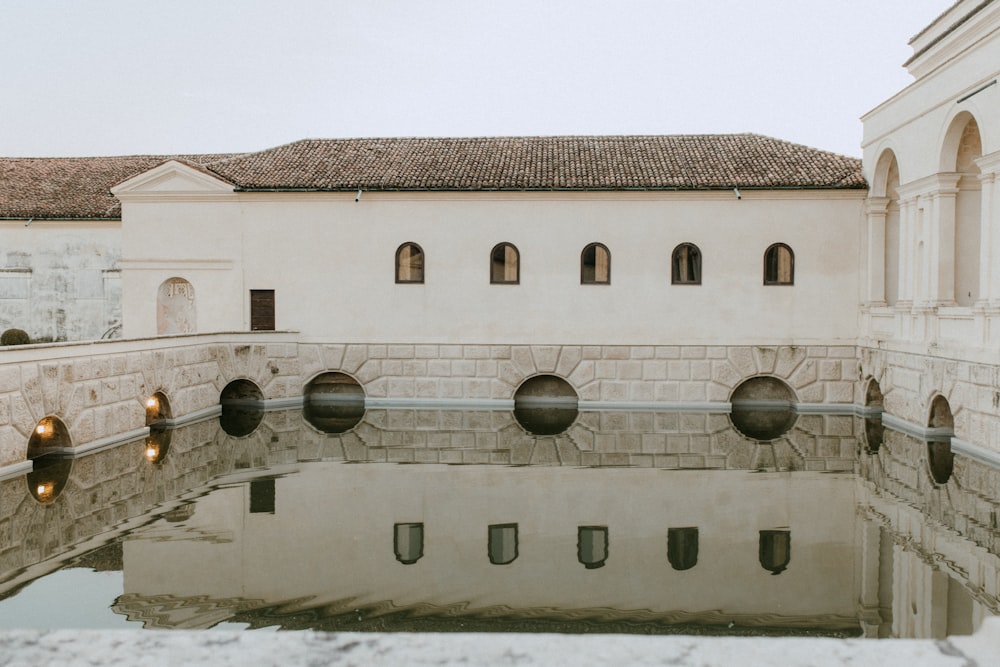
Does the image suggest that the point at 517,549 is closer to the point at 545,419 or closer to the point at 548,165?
the point at 545,419

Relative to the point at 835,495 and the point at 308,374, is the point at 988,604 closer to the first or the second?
the point at 835,495

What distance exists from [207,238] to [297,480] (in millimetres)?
11294

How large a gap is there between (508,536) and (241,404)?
509 inches

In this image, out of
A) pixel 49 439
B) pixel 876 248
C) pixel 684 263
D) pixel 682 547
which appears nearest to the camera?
pixel 682 547

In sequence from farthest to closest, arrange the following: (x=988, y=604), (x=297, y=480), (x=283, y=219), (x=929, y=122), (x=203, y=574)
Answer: (x=283, y=219) → (x=929, y=122) → (x=297, y=480) → (x=203, y=574) → (x=988, y=604)

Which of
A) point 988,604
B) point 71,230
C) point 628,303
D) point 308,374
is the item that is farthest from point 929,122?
point 71,230

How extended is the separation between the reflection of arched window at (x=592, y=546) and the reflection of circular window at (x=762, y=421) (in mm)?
7507

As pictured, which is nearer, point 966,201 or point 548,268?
point 966,201

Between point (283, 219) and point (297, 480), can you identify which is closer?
point (297, 480)

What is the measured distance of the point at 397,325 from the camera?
21125 millimetres

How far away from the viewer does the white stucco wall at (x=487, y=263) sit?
2041 cm

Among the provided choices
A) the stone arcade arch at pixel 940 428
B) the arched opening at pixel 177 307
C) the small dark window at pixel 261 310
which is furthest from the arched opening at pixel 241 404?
the stone arcade arch at pixel 940 428

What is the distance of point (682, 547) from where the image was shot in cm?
912

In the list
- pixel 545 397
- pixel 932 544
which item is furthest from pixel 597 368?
pixel 932 544
